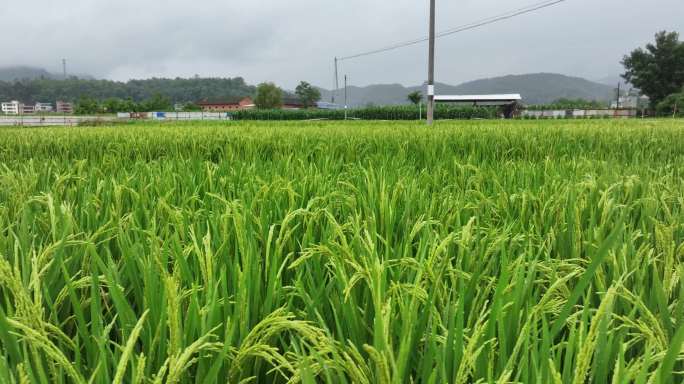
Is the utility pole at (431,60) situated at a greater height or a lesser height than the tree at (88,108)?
lesser

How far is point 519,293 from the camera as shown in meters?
0.84

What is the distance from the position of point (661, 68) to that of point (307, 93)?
7070cm

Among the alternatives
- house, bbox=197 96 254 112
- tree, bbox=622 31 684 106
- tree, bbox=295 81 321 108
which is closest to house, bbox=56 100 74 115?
house, bbox=197 96 254 112

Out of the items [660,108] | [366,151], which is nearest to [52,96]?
[660,108]

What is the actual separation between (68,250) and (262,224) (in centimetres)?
52

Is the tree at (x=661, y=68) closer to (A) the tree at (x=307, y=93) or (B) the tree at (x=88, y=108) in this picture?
(A) the tree at (x=307, y=93)

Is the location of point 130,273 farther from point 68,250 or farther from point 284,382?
point 284,382

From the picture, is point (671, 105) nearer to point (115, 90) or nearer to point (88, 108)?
point (88, 108)

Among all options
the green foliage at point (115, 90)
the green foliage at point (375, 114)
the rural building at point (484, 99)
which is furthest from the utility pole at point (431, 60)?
the green foliage at point (115, 90)

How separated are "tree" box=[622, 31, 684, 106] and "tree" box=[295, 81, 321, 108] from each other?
222ft

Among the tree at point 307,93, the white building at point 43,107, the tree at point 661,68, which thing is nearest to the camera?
the tree at point 661,68

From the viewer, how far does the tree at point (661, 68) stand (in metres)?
53.8

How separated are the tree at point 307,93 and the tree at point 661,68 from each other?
67.7 meters

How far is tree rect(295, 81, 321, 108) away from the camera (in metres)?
107
